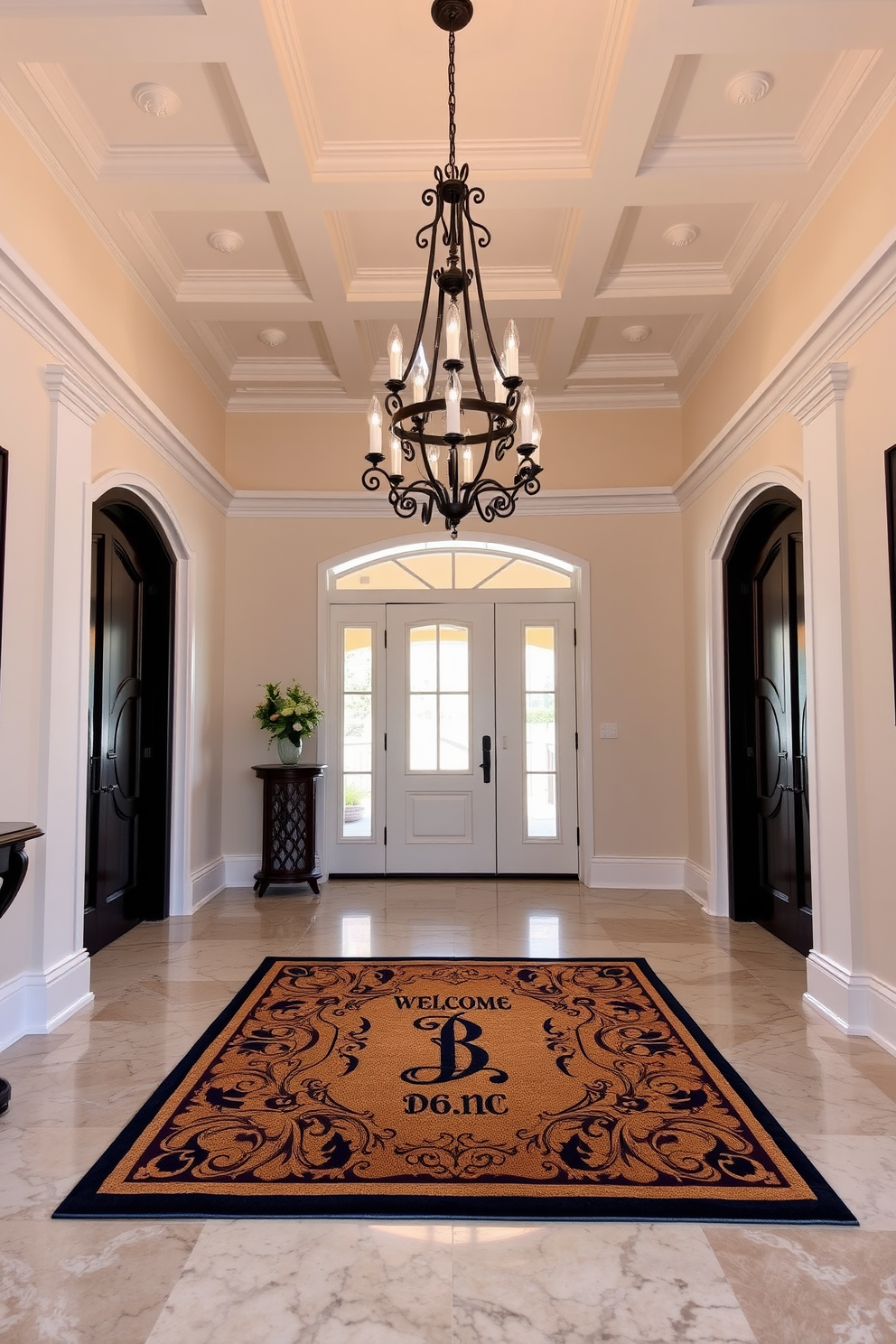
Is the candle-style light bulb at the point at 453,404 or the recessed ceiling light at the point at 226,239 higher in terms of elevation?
the recessed ceiling light at the point at 226,239

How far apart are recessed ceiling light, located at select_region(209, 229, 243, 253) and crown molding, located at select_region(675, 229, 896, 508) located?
288cm

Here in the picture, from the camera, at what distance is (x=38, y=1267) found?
6.53 feet

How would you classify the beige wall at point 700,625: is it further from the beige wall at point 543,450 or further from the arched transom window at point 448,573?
the arched transom window at point 448,573

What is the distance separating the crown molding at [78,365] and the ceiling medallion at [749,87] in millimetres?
2871

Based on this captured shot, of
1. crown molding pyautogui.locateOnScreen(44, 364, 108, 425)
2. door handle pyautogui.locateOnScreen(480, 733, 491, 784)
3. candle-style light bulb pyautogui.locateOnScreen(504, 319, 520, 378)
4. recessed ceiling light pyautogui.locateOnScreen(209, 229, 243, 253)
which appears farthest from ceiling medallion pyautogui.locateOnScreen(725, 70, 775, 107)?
door handle pyautogui.locateOnScreen(480, 733, 491, 784)

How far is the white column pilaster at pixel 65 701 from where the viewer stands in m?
3.58

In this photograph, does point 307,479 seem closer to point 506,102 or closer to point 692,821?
point 506,102

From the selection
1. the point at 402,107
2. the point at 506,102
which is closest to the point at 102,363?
the point at 402,107

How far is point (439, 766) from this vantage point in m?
6.76

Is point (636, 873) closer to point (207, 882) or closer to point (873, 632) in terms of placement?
point (207, 882)

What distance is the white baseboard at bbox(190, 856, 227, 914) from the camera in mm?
5770

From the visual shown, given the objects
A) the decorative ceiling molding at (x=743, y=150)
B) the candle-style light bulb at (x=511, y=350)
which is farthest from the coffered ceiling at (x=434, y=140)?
the candle-style light bulb at (x=511, y=350)

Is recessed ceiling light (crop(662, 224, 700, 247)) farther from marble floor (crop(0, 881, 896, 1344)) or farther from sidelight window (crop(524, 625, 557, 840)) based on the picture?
marble floor (crop(0, 881, 896, 1344))

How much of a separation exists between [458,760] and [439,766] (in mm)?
159
